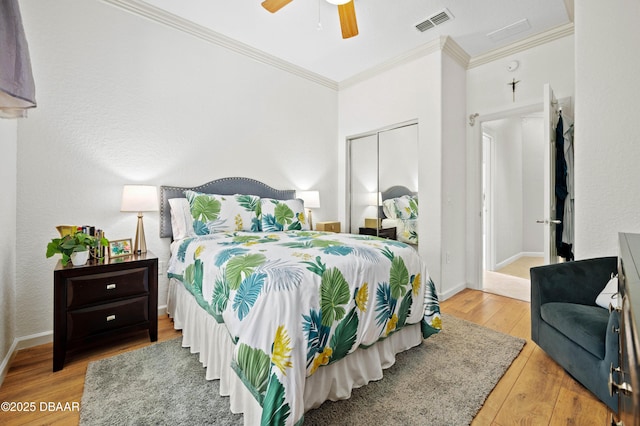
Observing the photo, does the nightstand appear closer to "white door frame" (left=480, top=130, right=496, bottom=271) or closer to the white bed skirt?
the white bed skirt

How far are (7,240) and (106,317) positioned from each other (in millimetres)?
820

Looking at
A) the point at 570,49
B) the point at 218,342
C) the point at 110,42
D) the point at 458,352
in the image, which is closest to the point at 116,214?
the point at 110,42

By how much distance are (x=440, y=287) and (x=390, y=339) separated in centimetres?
158

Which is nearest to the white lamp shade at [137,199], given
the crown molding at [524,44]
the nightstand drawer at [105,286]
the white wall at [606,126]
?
the nightstand drawer at [105,286]

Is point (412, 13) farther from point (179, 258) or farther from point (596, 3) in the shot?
point (179, 258)

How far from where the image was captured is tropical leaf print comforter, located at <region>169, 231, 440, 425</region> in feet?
4.08

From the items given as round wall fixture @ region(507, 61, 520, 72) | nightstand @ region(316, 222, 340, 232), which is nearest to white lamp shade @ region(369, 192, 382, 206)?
nightstand @ region(316, 222, 340, 232)

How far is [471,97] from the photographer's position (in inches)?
143

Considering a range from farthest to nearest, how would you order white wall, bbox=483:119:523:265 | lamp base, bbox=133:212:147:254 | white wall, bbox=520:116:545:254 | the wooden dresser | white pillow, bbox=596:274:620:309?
white wall, bbox=520:116:545:254, white wall, bbox=483:119:523:265, lamp base, bbox=133:212:147:254, white pillow, bbox=596:274:620:309, the wooden dresser

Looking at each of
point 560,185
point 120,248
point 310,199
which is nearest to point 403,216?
point 310,199

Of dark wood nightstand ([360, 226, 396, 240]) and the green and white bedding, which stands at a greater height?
the green and white bedding

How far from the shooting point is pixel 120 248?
237 centimetres

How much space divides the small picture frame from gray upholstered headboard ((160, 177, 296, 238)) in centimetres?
38

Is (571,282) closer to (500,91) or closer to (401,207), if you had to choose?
(401,207)
